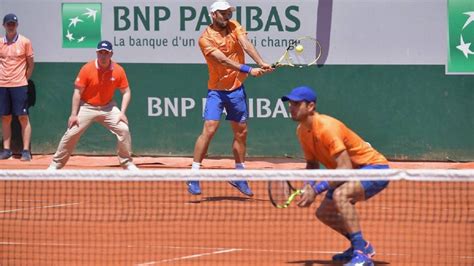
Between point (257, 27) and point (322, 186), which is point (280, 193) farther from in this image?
point (257, 27)

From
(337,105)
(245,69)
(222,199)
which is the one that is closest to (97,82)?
(222,199)

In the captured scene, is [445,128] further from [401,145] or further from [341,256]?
[341,256]

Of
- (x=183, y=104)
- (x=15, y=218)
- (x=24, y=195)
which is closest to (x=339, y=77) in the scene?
(x=183, y=104)

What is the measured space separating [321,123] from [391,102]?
24.1 ft

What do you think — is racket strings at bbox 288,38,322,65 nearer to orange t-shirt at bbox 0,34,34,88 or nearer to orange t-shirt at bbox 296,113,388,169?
orange t-shirt at bbox 0,34,34,88

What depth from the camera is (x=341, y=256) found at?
8109 millimetres

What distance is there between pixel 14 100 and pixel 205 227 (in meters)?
6.47

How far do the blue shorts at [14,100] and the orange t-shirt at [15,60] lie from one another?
7 centimetres

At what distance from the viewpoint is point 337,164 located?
25.4 ft

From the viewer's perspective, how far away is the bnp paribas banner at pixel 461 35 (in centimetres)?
1452

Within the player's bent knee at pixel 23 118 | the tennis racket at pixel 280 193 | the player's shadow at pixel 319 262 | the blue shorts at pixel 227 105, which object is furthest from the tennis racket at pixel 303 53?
the tennis racket at pixel 280 193

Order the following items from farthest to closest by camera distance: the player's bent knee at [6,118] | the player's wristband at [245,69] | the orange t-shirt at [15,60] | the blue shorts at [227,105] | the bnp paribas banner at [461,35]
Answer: the player's bent knee at [6,118] < the orange t-shirt at [15,60] < the bnp paribas banner at [461,35] < the blue shorts at [227,105] < the player's wristband at [245,69]

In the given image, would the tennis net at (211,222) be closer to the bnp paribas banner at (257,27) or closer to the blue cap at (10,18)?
the bnp paribas banner at (257,27)

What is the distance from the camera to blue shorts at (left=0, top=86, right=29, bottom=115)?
15.4 m
